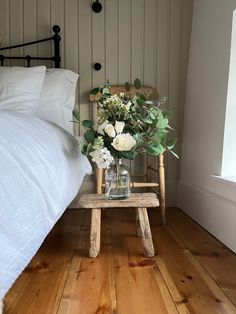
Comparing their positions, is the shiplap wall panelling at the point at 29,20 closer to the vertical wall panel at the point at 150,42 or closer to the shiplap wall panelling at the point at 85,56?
the shiplap wall panelling at the point at 85,56

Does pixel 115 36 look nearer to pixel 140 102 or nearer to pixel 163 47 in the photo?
pixel 163 47

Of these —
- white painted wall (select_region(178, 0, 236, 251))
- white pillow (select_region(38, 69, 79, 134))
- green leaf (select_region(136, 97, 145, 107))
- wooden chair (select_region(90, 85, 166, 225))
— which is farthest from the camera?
wooden chair (select_region(90, 85, 166, 225))

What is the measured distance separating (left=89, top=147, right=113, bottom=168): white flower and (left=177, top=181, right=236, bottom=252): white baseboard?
2.01ft

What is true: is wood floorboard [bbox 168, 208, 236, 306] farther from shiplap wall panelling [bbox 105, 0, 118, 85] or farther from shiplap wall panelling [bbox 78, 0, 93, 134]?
shiplap wall panelling [bbox 105, 0, 118, 85]

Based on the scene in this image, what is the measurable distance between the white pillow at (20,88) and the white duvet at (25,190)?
547 mm

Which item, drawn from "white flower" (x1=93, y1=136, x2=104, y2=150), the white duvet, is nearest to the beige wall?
"white flower" (x1=93, y1=136, x2=104, y2=150)

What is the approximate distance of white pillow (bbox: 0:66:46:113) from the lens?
173cm

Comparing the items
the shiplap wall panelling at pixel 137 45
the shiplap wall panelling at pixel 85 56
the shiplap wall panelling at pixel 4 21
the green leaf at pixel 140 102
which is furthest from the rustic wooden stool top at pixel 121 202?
the shiplap wall panelling at pixel 4 21

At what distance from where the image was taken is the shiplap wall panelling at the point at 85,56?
2.38 metres

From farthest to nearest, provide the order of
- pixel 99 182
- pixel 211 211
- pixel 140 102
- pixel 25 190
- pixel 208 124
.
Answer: pixel 99 182, pixel 208 124, pixel 211 211, pixel 140 102, pixel 25 190

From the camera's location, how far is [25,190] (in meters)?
0.75

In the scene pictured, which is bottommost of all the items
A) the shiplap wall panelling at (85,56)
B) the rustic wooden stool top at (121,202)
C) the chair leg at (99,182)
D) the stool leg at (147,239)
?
the stool leg at (147,239)

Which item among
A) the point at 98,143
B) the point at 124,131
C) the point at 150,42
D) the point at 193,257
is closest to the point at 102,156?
the point at 98,143

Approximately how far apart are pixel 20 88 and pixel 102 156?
704 millimetres
